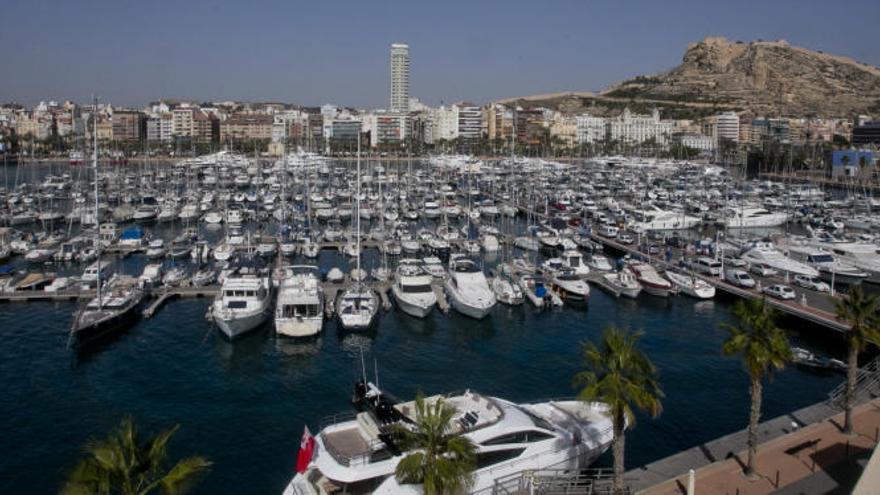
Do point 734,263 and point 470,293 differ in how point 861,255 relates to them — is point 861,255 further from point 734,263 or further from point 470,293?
point 470,293

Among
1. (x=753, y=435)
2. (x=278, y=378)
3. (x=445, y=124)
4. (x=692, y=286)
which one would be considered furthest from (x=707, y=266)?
(x=445, y=124)

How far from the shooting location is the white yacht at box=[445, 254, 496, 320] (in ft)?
109

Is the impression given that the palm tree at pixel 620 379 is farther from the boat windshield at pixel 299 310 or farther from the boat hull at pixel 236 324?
the boat hull at pixel 236 324

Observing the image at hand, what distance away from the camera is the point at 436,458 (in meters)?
11.8

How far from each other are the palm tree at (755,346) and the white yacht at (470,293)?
18.0m

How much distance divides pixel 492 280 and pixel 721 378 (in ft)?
47.2

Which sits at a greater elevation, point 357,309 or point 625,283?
point 625,283

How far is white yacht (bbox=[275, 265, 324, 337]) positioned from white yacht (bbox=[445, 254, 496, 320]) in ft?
20.9

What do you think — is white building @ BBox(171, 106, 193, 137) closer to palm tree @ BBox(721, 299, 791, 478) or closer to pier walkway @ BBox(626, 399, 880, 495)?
pier walkway @ BBox(626, 399, 880, 495)

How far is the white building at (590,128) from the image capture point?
636 feet

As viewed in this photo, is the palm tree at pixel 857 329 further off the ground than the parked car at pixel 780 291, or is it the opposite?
the palm tree at pixel 857 329

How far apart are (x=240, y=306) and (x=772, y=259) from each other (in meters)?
31.1

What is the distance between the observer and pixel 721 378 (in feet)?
87.6

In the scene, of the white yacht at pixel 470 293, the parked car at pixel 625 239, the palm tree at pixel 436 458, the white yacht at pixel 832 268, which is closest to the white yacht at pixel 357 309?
the white yacht at pixel 470 293
